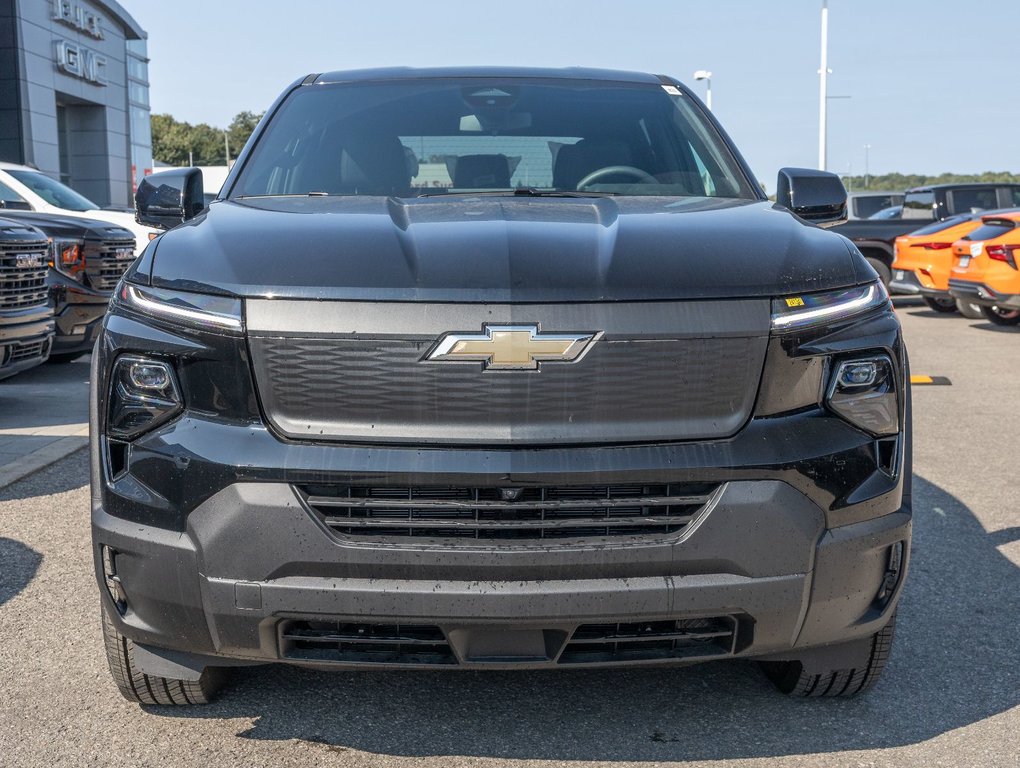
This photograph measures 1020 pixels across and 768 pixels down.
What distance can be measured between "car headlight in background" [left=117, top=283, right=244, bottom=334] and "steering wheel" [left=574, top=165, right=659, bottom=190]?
1647mm

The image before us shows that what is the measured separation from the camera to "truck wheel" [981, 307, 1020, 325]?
46.9 feet

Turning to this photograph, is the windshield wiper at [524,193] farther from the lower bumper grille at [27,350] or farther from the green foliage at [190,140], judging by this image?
the green foliage at [190,140]

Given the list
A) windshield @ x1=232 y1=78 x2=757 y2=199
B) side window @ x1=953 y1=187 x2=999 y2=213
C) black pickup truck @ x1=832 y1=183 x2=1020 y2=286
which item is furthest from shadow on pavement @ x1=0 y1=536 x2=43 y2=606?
side window @ x1=953 y1=187 x2=999 y2=213

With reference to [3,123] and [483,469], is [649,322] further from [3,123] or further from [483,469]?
[3,123]

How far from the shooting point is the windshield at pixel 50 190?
12227 mm

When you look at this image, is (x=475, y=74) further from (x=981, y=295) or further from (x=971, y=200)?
(x=971, y=200)

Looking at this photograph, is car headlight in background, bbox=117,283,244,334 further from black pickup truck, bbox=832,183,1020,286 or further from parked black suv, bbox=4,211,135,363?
black pickup truck, bbox=832,183,1020,286

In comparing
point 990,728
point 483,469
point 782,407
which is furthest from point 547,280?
point 990,728

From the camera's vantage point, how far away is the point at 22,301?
7680 millimetres

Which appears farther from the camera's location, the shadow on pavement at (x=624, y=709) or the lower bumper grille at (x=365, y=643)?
the shadow on pavement at (x=624, y=709)

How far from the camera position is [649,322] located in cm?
256

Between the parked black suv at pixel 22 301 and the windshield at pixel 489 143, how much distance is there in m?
4.01

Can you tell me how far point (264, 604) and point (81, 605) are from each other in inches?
70.0

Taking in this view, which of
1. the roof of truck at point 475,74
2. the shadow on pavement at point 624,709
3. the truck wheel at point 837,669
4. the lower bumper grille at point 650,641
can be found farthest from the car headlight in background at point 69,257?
the lower bumper grille at point 650,641
